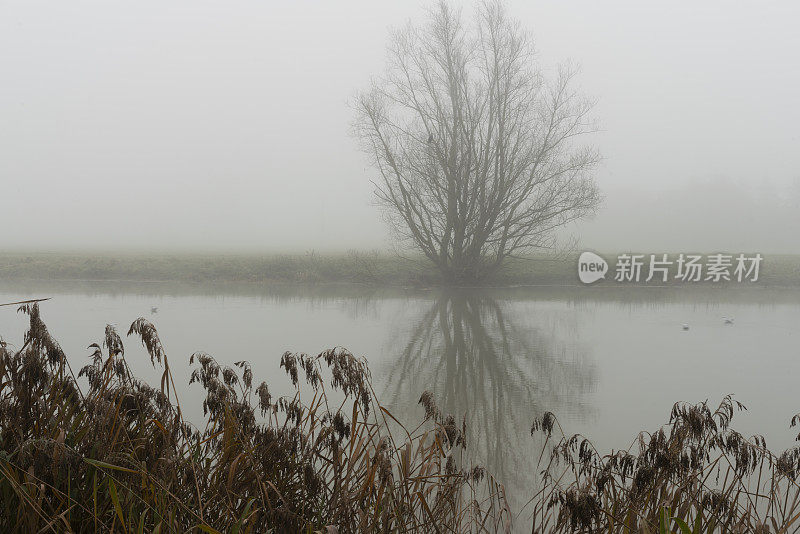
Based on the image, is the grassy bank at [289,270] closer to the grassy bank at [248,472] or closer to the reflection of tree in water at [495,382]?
the reflection of tree in water at [495,382]

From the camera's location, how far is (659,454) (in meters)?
2.36

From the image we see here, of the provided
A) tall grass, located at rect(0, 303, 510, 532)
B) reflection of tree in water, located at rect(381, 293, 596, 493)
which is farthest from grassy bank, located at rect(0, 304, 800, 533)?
reflection of tree in water, located at rect(381, 293, 596, 493)

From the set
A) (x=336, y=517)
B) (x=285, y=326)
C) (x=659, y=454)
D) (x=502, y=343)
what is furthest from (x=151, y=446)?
(x=285, y=326)

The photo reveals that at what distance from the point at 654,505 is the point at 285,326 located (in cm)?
899

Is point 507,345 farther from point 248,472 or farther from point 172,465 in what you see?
point 172,465

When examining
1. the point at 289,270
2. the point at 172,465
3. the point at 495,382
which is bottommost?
the point at 495,382

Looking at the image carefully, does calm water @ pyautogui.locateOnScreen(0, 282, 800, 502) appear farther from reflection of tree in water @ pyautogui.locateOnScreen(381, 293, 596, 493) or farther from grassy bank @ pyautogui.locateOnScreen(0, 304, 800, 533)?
grassy bank @ pyautogui.locateOnScreen(0, 304, 800, 533)

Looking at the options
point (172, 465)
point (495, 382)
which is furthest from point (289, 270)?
point (172, 465)

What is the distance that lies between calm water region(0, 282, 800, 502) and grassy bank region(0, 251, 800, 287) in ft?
10.4

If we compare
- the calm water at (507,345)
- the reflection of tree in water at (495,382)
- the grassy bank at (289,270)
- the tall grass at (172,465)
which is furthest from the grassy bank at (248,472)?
the grassy bank at (289,270)

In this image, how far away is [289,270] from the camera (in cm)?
2131

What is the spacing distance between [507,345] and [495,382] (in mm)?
2616

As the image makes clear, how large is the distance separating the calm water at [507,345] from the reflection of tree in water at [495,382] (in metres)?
0.02

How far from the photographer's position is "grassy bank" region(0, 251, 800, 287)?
20.7 m
